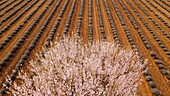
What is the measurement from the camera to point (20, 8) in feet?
186

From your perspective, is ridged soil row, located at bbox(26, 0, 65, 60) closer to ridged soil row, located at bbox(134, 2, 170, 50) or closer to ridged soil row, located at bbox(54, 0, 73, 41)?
ridged soil row, located at bbox(54, 0, 73, 41)

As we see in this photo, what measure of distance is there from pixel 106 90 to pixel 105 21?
33.8m

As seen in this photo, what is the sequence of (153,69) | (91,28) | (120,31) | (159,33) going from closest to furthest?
1. (153,69)
2. (159,33)
3. (120,31)
4. (91,28)

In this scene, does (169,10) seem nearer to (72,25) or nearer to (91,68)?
(72,25)

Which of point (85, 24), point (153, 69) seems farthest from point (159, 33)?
point (153, 69)

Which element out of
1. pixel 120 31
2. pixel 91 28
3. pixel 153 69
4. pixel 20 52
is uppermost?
pixel 20 52

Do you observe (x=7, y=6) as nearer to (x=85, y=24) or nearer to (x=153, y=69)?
(x=85, y=24)

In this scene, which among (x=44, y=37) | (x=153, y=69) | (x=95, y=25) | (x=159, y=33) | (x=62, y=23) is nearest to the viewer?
(x=153, y=69)

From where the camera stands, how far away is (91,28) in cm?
4459

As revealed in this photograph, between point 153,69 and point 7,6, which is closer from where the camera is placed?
point 153,69

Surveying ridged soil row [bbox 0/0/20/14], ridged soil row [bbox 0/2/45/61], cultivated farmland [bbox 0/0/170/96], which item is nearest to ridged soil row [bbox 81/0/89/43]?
cultivated farmland [bbox 0/0/170/96]

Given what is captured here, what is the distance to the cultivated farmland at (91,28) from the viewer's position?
31.7 m

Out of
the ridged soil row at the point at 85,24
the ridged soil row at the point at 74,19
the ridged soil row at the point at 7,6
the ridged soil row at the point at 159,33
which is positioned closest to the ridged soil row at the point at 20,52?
the ridged soil row at the point at 74,19

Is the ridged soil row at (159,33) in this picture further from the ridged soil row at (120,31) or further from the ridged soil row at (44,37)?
the ridged soil row at (44,37)
